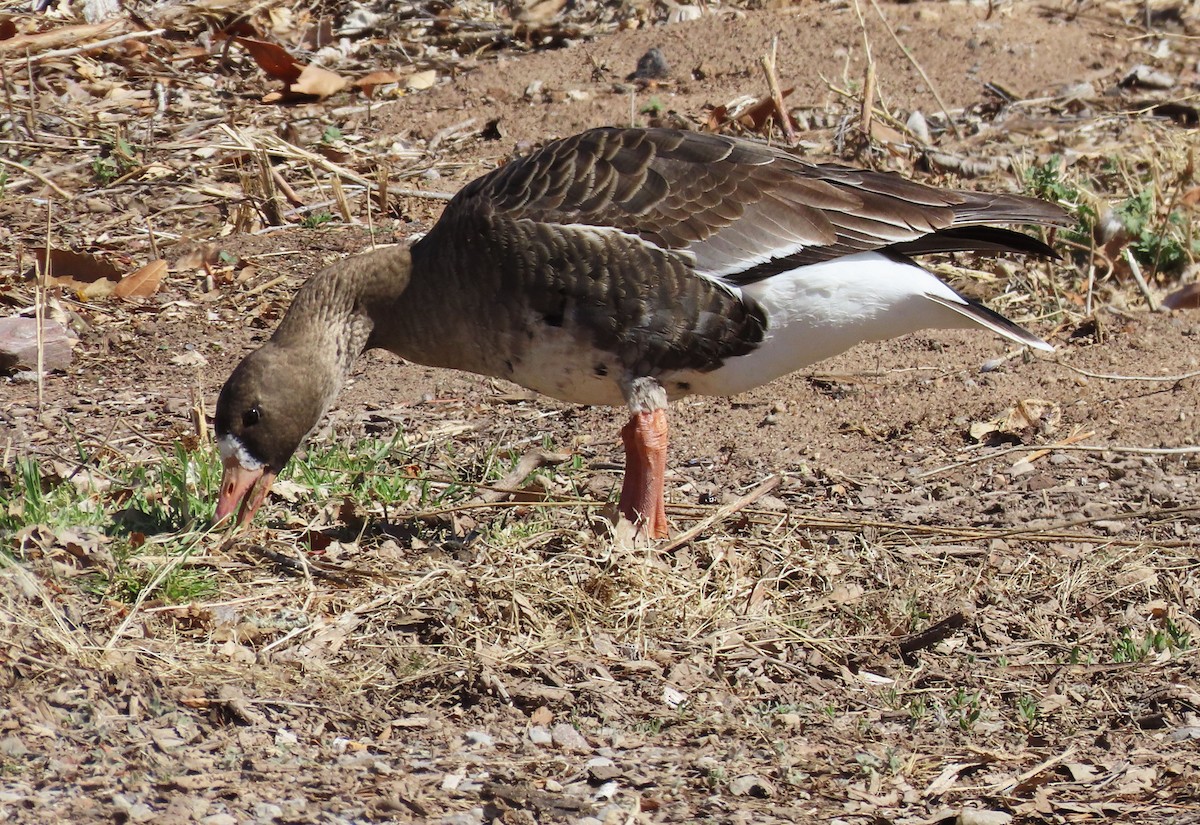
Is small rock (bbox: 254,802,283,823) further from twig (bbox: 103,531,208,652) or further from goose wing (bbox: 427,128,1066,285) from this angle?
goose wing (bbox: 427,128,1066,285)

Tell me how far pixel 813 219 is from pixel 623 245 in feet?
2.48

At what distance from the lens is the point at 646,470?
18.1ft

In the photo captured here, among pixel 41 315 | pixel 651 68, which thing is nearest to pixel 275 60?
pixel 651 68

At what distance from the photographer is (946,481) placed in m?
6.22

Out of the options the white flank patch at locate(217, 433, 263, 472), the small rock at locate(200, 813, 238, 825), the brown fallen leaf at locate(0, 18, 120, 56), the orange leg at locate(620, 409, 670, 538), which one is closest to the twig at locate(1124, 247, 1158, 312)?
the orange leg at locate(620, 409, 670, 538)

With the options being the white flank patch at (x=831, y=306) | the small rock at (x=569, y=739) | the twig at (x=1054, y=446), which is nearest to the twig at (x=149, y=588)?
the small rock at (x=569, y=739)

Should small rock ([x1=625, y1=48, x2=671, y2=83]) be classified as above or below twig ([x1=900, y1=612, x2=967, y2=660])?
above

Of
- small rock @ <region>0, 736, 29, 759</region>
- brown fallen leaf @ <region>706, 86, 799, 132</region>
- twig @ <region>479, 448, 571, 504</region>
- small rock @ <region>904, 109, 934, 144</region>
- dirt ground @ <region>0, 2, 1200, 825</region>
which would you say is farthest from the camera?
small rock @ <region>904, 109, 934, 144</region>

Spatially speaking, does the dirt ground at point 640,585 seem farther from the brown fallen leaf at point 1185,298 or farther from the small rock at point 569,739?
the brown fallen leaf at point 1185,298

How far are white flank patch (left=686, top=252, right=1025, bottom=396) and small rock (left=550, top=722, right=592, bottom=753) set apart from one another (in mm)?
1817

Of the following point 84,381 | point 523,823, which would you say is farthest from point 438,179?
point 523,823

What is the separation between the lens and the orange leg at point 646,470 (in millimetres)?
5465

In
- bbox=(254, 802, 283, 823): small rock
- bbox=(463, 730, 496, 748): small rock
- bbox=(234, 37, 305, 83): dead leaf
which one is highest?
bbox=(234, 37, 305, 83): dead leaf

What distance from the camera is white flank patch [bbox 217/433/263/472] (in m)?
5.36
